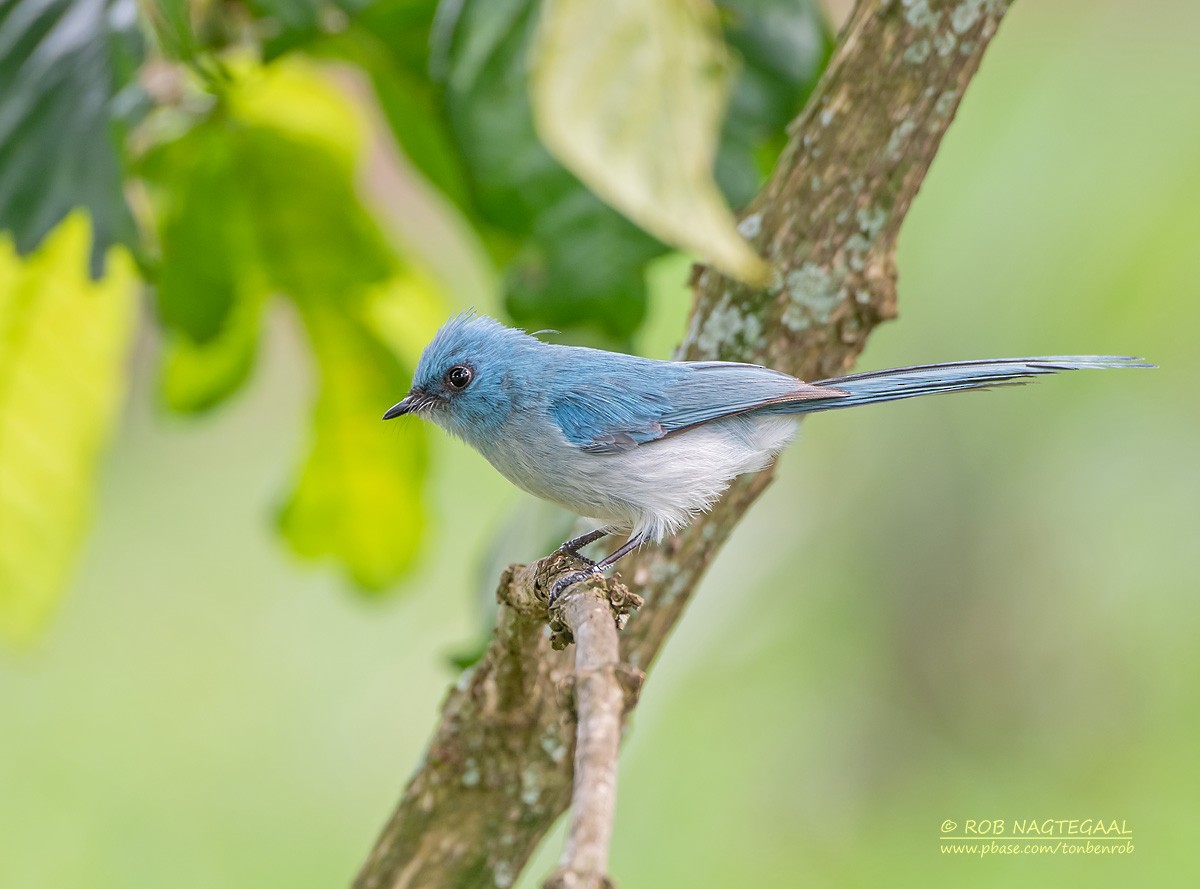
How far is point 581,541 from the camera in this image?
8.72 feet

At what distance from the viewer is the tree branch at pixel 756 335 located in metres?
2.35

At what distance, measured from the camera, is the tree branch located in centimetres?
235

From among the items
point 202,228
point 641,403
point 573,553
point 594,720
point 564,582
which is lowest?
point 594,720

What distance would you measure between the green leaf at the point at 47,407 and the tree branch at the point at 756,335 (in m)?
1.16

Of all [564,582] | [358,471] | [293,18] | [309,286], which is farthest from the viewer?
[358,471]

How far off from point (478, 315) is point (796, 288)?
686 mm

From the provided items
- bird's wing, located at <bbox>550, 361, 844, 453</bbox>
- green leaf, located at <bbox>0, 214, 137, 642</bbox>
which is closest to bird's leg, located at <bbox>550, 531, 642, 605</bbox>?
bird's wing, located at <bbox>550, 361, 844, 453</bbox>

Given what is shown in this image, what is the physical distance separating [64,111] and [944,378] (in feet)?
6.30

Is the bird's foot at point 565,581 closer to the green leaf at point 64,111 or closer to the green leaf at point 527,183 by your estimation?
the green leaf at point 527,183

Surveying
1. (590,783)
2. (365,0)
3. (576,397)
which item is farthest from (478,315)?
(590,783)

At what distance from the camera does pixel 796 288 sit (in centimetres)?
247

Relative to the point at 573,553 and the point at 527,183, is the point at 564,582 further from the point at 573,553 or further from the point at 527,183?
the point at 527,183

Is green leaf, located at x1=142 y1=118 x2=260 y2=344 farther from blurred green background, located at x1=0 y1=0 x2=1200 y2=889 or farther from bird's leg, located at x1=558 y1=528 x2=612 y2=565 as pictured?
blurred green background, located at x1=0 y1=0 x2=1200 y2=889

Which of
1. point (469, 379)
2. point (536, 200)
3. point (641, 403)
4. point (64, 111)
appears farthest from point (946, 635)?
point (64, 111)
